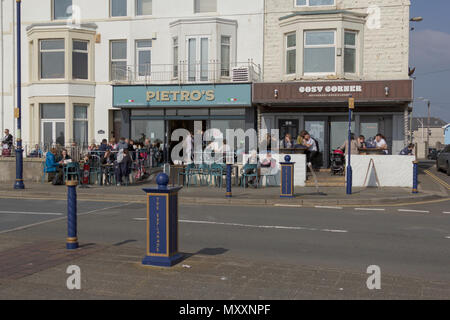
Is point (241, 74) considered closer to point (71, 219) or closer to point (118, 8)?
point (118, 8)

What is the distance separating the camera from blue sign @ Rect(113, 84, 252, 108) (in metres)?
22.0

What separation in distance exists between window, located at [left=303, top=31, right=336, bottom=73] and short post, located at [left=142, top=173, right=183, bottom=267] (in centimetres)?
1674

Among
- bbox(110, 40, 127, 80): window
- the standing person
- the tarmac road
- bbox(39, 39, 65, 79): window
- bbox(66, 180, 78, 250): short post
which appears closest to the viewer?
the tarmac road

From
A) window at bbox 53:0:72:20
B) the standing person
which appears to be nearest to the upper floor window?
the standing person

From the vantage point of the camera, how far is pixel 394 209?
13.1 meters

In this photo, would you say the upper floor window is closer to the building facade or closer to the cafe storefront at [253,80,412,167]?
the building facade

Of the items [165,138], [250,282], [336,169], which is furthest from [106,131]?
[250,282]

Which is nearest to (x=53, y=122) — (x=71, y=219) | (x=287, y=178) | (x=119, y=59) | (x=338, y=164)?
(x=119, y=59)

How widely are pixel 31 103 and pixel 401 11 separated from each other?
1853 centimetres

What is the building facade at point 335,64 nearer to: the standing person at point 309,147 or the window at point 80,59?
the standing person at point 309,147

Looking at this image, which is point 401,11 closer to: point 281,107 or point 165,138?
point 281,107

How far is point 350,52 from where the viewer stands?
21.8 m

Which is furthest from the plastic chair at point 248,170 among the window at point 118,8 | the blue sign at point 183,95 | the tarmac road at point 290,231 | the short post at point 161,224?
the window at point 118,8
